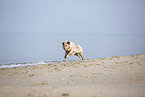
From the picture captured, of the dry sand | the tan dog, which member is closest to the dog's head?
the tan dog

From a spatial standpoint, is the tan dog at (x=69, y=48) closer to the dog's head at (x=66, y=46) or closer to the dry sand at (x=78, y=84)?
the dog's head at (x=66, y=46)

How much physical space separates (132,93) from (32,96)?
196 centimetres

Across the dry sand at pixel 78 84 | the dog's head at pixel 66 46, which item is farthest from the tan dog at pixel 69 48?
the dry sand at pixel 78 84

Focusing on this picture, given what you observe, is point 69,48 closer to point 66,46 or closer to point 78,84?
point 66,46

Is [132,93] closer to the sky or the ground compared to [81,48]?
closer to the ground

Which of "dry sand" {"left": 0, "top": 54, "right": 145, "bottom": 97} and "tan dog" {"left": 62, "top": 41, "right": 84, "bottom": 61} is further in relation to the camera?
"tan dog" {"left": 62, "top": 41, "right": 84, "bottom": 61}

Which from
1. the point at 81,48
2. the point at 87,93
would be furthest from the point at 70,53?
the point at 87,93

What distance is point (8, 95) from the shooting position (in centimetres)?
296

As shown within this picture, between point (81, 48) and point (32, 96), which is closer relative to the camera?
point (32, 96)

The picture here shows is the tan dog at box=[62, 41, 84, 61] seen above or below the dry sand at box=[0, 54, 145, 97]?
above

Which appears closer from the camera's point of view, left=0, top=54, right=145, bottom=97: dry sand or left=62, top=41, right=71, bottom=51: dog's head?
left=0, top=54, right=145, bottom=97: dry sand

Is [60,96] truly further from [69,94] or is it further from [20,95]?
[20,95]

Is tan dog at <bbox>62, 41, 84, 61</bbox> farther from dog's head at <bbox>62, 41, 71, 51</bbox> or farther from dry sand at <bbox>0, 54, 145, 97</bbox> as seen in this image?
dry sand at <bbox>0, 54, 145, 97</bbox>

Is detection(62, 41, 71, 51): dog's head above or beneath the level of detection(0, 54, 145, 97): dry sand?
above
